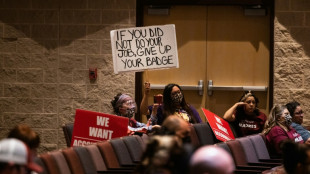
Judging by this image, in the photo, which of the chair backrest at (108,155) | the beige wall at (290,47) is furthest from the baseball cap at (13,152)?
the beige wall at (290,47)

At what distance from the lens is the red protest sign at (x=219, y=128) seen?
327 inches

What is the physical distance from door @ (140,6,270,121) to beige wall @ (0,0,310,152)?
0.77m

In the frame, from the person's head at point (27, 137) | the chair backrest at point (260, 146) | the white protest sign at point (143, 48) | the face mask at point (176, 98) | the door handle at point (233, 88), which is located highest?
the white protest sign at point (143, 48)

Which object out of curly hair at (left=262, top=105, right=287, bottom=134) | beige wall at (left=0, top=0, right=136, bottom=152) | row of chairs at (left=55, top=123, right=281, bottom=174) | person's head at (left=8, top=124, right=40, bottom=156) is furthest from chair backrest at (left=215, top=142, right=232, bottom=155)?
beige wall at (left=0, top=0, right=136, bottom=152)

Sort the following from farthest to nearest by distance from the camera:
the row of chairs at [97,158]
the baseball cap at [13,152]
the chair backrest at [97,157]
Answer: the chair backrest at [97,157]
the row of chairs at [97,158]
the baseball cap at [13,152]

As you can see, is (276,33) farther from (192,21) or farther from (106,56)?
(106,56)

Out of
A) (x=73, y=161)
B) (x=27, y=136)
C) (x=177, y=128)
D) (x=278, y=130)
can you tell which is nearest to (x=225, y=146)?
(x=278, y=130)

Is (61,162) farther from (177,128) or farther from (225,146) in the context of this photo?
(225,146)

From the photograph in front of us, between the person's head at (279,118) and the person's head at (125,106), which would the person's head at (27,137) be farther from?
the person's head at (279,118)

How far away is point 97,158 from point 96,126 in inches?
45.3

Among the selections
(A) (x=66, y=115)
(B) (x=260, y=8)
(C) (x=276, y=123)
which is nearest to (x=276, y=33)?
(B) (x=260, y=8)

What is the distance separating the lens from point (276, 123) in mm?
8352

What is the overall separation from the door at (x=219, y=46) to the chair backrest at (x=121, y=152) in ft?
12.8

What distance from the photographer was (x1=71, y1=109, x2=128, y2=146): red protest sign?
284 inches
